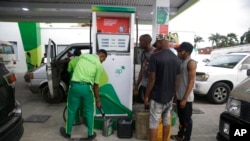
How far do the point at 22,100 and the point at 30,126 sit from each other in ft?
9.79

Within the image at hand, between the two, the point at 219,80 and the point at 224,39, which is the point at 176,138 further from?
the point at 224,39

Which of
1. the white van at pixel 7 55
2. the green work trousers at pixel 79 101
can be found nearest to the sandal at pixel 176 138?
the green work trousers at pixel 79 101

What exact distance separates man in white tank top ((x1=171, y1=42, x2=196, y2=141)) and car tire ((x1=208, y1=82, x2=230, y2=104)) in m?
3.70

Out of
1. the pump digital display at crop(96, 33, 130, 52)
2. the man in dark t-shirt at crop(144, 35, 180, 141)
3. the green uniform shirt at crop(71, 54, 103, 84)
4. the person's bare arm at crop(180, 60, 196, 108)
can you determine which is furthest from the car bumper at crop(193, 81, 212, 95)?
the green uniform shirt at crop(71, 54, 103, 84)

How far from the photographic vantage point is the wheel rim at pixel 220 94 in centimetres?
761

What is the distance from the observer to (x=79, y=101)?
4340 millimetres

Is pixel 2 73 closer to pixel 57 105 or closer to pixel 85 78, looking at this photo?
pixel 85 78

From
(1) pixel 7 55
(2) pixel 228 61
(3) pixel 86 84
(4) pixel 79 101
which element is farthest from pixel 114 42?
(1) pixel 7 55

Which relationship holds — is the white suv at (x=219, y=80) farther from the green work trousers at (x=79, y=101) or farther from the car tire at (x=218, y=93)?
the green work trousers at (x=79, y=101)

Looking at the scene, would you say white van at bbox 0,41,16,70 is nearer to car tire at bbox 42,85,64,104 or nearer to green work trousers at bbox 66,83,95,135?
car tire at bbox 42,85,64,104

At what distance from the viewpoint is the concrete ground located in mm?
4715

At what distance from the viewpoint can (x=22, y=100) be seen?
800cm

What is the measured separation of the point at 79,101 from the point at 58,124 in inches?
59.4

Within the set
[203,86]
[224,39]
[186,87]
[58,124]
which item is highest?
[224,39]
